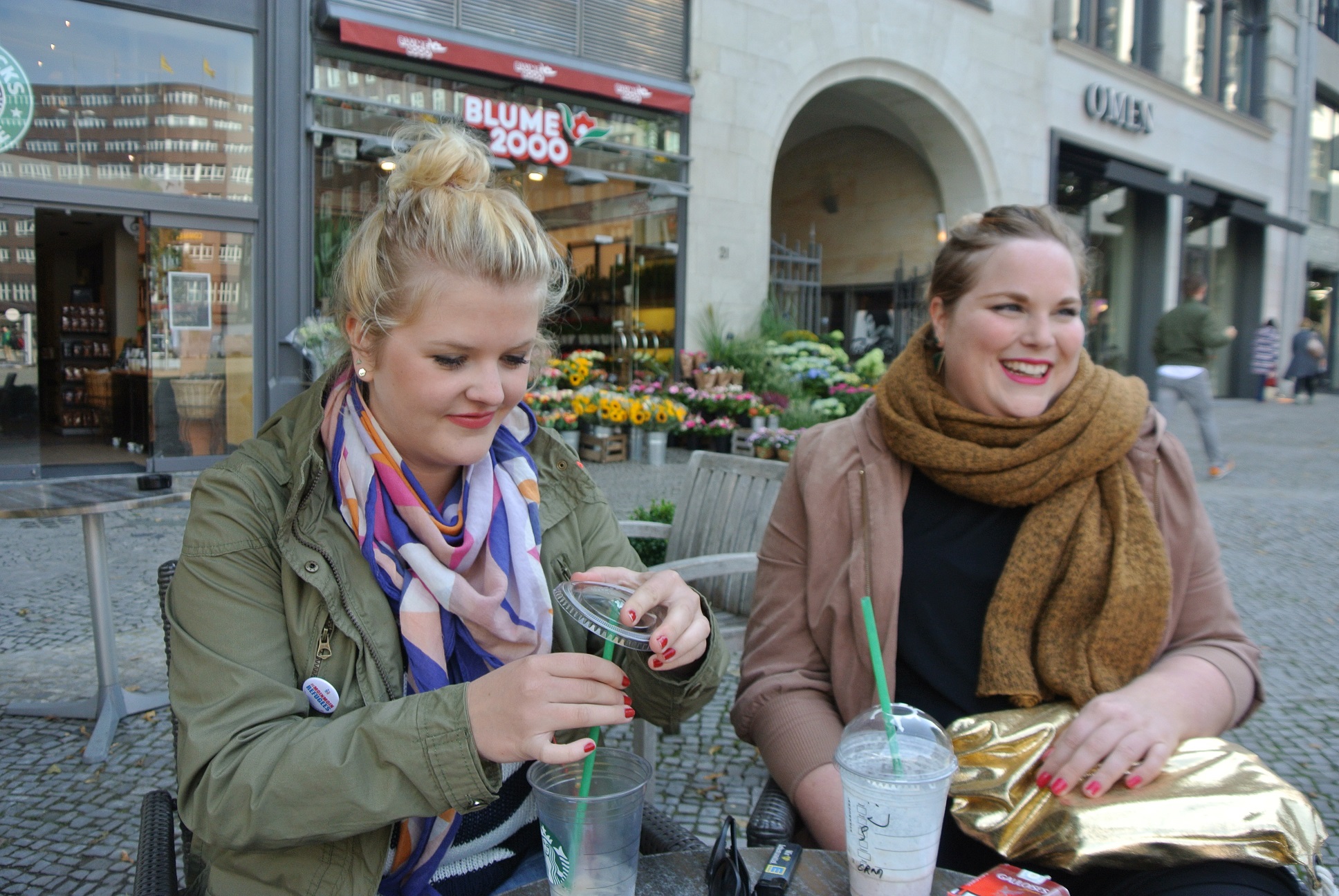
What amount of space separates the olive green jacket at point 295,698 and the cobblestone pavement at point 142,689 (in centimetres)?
152

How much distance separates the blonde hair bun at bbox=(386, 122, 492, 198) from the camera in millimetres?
1348

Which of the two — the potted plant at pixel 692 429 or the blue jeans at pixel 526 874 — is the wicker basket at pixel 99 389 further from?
the blue jeans at pixel 526 874

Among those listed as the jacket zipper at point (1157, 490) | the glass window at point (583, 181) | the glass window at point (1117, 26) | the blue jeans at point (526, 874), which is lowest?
the blue jeans at point (526, 874)

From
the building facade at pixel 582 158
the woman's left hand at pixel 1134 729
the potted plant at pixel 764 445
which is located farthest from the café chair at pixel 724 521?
the potted plant at pixel 764 445

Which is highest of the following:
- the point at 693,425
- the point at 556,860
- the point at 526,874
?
the point at 693,425

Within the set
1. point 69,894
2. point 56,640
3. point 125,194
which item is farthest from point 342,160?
point 69,894

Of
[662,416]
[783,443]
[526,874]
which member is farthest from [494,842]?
[662,416]

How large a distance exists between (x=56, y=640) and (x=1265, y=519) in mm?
8086

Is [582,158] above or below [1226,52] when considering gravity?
below

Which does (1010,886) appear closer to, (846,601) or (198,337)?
(846,601)

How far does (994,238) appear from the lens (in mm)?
1897

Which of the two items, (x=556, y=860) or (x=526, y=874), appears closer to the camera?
(x=556, y=860)

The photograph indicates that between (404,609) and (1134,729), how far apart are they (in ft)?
3.78

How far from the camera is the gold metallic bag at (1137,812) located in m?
1.27
